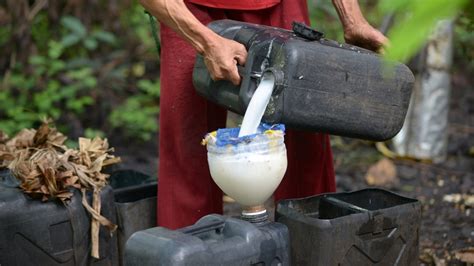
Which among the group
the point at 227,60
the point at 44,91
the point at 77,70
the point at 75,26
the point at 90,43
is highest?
the point at 227,60

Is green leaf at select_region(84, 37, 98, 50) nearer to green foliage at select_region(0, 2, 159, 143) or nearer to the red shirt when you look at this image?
green foliage at select_region(0, 2, 159, 143)

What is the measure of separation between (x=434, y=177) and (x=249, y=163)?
9.33 feet

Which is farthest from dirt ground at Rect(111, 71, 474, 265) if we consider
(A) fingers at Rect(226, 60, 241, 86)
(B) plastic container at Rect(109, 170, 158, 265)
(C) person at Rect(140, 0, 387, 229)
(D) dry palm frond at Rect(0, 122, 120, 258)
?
(D) dry palm frond at Rect(0, 122, 120, 258)

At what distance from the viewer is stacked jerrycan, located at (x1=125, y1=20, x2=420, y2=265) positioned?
2734 millimetres

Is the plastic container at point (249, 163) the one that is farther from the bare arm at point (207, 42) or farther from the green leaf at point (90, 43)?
the green leaf at point (90, 43)

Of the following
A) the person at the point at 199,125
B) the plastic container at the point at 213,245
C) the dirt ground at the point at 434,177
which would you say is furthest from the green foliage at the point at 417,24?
the dirt ground at the point at 434,177

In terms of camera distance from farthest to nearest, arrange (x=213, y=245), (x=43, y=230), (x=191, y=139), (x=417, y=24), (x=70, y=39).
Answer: (x=70, y=39), (x=191, y=139), (x=43, y=230), (x=213, y=245), (x=417, y=24)

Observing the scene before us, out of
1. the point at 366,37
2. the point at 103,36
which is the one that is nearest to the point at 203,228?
the point at 366,37

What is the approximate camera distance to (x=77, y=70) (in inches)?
255

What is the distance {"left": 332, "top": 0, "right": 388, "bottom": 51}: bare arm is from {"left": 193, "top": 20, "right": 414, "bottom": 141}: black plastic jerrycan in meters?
0.32

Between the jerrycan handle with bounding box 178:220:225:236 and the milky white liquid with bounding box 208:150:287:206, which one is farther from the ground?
the milky white liquid with bounding box 208:150:287:206

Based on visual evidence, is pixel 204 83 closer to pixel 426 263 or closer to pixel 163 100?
pixel 163 100

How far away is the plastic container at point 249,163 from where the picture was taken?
8.95 ft

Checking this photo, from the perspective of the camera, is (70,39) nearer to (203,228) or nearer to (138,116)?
(138,116)
